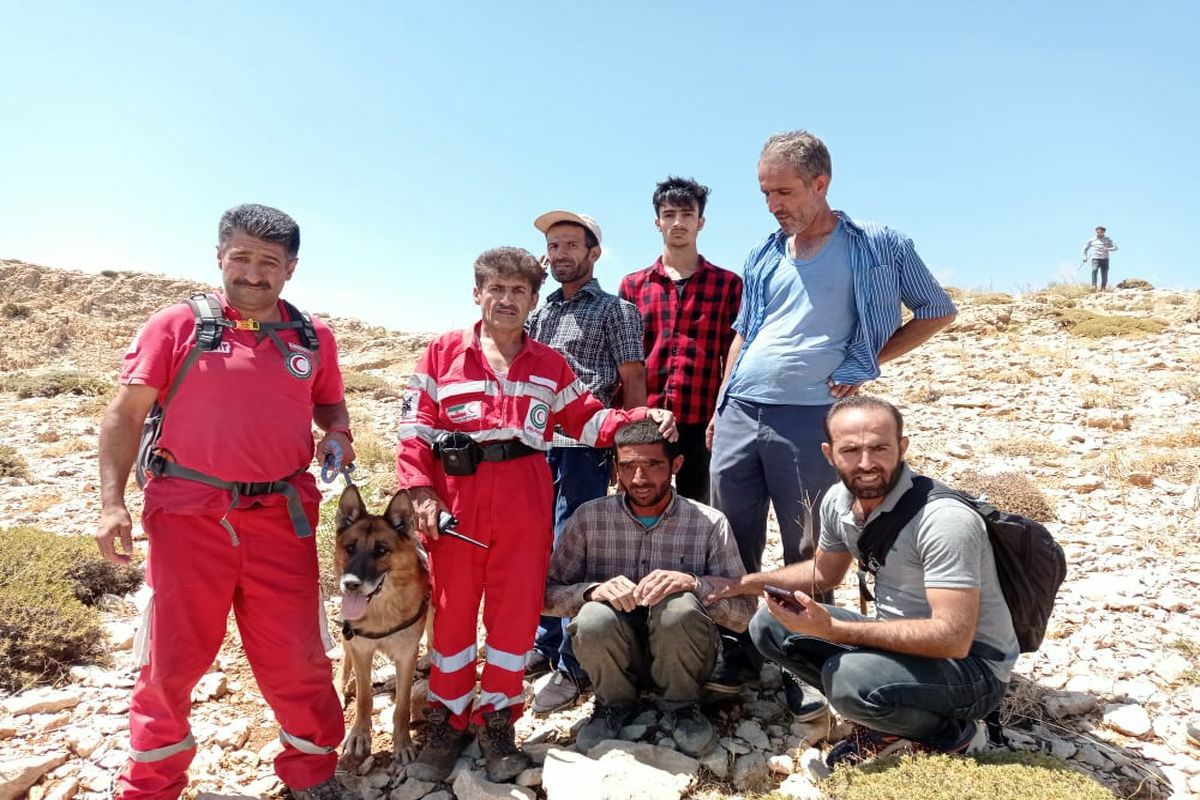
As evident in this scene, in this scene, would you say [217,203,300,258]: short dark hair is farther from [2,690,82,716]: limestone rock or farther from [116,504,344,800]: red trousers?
[2,690,82,716]: limestone rock

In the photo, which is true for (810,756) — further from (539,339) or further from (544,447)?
(539,339)

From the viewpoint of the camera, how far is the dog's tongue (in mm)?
3318

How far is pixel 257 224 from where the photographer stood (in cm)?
289

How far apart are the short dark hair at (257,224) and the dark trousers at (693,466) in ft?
8.55

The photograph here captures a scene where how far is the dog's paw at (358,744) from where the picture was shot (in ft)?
11.4

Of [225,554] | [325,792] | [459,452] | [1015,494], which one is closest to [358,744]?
[325,792]

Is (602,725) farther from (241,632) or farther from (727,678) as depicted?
(241,632)

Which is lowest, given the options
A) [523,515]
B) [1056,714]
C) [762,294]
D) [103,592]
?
[103,592]

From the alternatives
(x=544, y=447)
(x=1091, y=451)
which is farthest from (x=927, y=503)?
(x=1091, y=451)

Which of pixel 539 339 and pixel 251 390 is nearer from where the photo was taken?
pixel 251 390

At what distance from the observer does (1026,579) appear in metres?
2.84

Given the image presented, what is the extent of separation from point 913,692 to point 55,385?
17954 mm

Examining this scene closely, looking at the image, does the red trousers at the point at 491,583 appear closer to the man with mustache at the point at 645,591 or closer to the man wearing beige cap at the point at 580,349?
the man with mustache at the point at 645,591

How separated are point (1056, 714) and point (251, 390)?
13.6 ft
